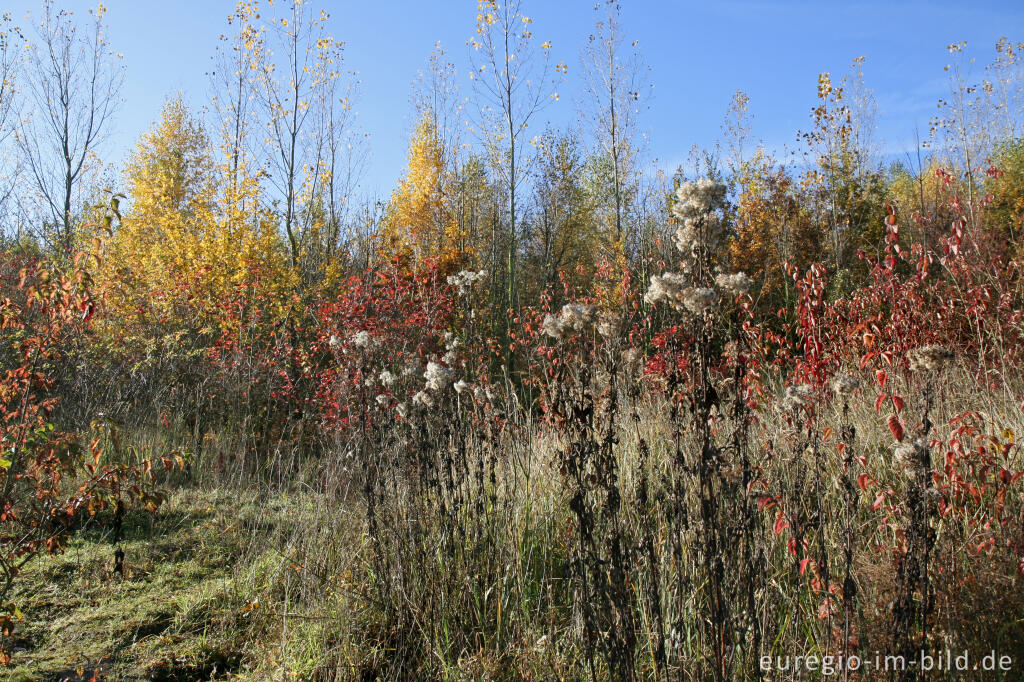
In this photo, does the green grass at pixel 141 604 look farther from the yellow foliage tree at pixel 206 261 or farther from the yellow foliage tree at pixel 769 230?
the yellow foliage tree at pixel 769 230

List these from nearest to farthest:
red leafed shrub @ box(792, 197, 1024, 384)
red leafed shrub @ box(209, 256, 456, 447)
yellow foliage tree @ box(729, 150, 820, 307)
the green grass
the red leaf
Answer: the red leaf → the green grass → red leafed shrub @ box(792, 197, 1024, 384) → red leafed shrub @ box(209, 256, 456, 447) → yellow foliage tree @ box(729, 150, 820, 307)

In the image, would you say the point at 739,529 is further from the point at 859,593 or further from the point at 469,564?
the point at 469,564

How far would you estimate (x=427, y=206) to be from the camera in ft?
56.3

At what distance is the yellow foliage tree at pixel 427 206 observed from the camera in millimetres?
16484

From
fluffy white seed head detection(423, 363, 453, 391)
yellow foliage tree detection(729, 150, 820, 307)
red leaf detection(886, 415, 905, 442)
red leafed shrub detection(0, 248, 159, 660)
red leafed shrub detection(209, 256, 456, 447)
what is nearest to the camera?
red leaf detection(886, 415, 905, 442)

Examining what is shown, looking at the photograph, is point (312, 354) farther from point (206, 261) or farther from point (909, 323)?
point (909, 323)

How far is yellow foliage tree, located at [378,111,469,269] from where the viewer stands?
16.5m

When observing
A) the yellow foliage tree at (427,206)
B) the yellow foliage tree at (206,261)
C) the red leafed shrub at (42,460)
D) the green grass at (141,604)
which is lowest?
the green grass at (141,604)

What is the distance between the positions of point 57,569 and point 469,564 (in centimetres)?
281

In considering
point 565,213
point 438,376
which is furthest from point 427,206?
point 438,376

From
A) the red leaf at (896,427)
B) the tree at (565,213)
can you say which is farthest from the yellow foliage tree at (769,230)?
the red leaf at (896,427)

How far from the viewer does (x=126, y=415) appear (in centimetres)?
685

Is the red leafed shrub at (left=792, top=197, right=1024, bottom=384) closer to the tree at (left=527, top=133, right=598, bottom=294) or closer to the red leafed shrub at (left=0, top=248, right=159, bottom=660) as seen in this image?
the red leafed shrub at (left=0, top=248, right=159, bottom=660)

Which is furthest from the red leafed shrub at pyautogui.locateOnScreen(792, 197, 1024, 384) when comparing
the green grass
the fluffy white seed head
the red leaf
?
the green grass
